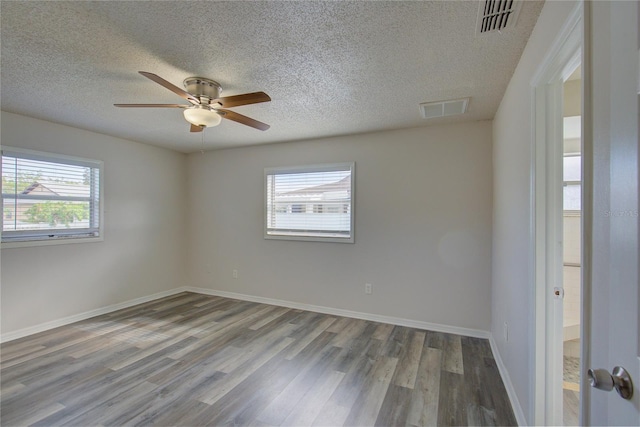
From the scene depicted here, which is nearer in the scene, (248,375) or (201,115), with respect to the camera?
(201,115)

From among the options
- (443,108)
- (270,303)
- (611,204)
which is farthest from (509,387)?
(270,303)

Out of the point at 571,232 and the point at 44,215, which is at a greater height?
the point at 44,215

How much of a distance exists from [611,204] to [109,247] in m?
4.91

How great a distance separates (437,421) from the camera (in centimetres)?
182

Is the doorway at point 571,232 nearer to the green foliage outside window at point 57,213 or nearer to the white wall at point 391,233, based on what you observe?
the white wall at point 391,233

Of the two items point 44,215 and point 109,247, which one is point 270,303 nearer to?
point 109,247

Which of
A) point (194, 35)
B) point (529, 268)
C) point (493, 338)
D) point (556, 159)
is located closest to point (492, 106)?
point (556, 159)

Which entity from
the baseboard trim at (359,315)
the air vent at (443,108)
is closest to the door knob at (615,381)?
the air vent at (443,108)

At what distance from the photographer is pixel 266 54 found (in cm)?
185

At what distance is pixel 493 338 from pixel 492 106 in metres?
2.33

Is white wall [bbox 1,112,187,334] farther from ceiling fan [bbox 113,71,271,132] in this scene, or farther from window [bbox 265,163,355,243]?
Answer: ceiling fan [bbox 113,71,271,132]

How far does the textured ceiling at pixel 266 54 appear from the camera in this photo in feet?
4.86

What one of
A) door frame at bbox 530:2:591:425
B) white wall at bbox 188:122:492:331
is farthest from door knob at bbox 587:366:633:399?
white wall at bbox 188:122:492:331

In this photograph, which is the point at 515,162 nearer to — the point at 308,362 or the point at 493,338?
Result: the point at 493,338
